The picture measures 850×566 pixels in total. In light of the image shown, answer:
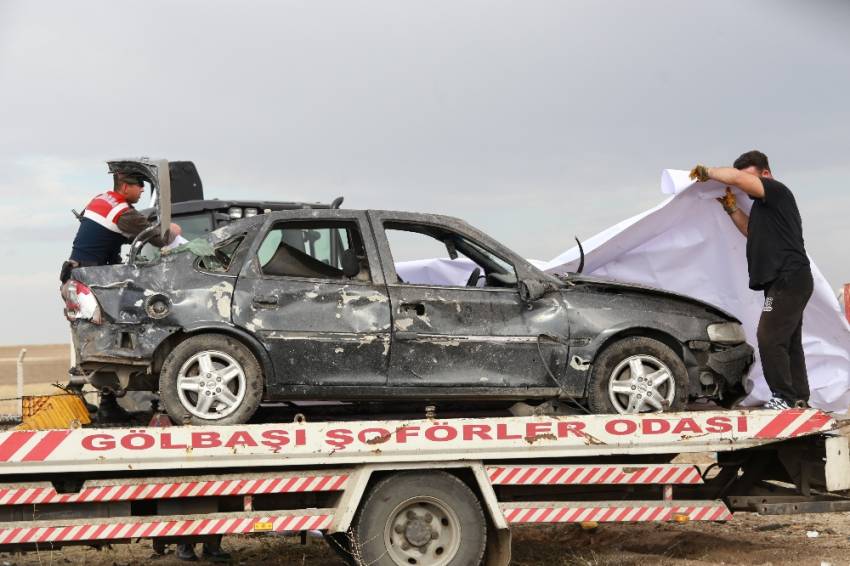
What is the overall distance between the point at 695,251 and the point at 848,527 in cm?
266

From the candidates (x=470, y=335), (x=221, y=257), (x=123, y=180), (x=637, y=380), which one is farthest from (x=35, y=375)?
(x=637, y=380)

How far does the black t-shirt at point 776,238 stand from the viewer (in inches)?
284

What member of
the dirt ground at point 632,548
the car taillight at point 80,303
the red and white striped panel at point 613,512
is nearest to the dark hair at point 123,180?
the car taillight at point 80,303

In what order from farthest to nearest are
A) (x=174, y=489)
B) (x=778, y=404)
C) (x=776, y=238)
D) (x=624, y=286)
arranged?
(x=776, y=238)
(x=778, y=404)
(x=624, y=286)
(x=174, y=489)

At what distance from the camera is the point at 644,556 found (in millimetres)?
7496

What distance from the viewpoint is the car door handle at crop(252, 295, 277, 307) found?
20.9ft

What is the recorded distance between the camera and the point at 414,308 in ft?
21.5

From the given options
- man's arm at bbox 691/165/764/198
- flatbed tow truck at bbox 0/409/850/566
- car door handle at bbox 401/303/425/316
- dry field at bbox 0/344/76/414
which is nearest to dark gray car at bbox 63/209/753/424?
car door handle at bbox 401/303/425/316

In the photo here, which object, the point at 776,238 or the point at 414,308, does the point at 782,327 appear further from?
the point at 414,308

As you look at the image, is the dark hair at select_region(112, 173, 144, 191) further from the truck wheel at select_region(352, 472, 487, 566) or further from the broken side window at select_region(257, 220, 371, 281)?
the truck wheel at select_region(352, 472, 487, 566)

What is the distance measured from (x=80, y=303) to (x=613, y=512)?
3602 mm

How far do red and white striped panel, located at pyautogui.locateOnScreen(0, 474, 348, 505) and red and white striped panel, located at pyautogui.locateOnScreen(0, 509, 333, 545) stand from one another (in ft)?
0.49

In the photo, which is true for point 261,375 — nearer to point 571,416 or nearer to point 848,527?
point 571,416

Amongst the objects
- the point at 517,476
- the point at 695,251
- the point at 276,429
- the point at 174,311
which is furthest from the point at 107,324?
the point at 695,251
